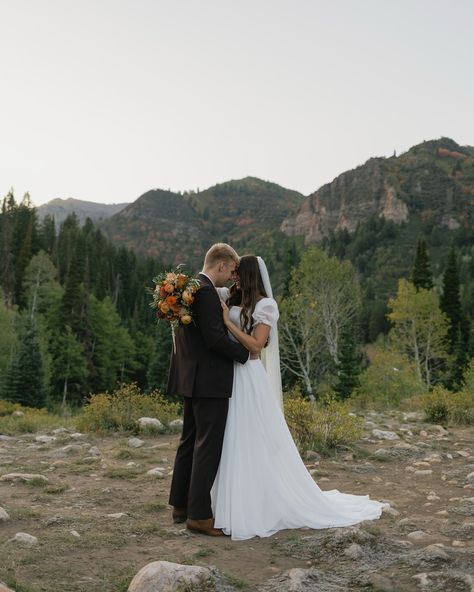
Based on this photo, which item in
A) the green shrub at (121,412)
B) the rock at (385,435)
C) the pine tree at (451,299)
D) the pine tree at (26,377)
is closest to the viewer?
the rock at (385,435)

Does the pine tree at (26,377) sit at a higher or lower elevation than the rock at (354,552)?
lower

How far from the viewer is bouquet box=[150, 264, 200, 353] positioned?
16.2ft

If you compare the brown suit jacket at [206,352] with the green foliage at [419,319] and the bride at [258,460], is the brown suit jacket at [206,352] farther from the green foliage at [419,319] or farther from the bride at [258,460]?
the green foliage at [419,319]

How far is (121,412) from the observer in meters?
10.5

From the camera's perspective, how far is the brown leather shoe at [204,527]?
4.85 m

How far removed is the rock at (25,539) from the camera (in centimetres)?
421

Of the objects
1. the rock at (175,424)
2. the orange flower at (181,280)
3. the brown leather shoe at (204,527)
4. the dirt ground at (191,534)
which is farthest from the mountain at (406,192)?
the brown leather shoe at (204,527)

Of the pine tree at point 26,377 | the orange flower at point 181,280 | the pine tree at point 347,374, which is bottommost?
the pine tree at point 26,377

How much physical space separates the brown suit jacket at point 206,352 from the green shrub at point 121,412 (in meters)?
5.50

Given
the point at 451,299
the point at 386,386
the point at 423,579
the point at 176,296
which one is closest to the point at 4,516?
the point at 176,296

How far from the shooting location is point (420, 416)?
12.4 meters

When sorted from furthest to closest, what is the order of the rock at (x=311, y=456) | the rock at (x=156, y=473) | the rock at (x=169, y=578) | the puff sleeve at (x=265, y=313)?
the rock at (x=311, y=456) < the rock at (x=156, y=473) < the puff sleeve at (x=265, y=313) < the rock at (x=169, y=578)

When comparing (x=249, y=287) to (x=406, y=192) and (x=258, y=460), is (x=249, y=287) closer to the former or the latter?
(x=258, y=460)

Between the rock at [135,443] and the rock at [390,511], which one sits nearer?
the rock at [390,511]
